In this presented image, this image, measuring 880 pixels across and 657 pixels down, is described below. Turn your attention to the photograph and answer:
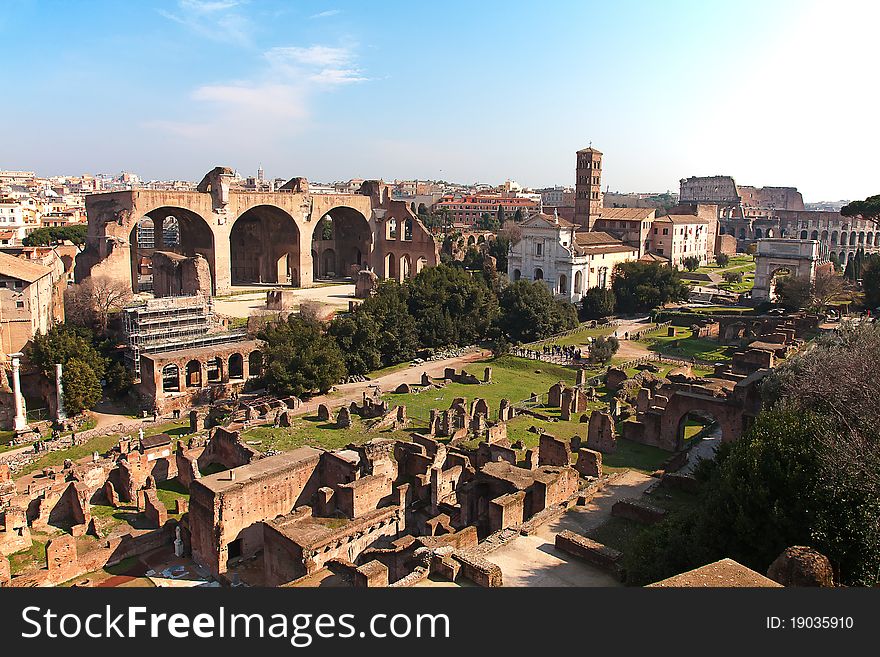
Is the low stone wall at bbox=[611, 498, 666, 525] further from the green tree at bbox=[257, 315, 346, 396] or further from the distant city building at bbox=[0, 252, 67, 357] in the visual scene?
A: the distant city building at bbox=[0, 252, 67, 357]

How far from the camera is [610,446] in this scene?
22594 millimetres

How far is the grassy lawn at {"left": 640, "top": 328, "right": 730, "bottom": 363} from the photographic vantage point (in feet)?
119

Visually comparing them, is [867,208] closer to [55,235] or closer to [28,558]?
[28,558]

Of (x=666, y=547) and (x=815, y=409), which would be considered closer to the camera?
(x=666, y=547)

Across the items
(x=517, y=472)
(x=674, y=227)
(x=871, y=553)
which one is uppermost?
(x=674, y=227)

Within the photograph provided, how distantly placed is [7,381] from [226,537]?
1673 centimetres

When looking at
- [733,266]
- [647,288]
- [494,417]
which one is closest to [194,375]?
[494,417]

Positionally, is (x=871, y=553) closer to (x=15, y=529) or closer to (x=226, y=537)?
(x=226, y=537)

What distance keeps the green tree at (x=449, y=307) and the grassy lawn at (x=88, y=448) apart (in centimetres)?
1457

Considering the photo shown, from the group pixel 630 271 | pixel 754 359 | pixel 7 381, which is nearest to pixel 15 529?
→ pixel 7 381

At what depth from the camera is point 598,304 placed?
154ft

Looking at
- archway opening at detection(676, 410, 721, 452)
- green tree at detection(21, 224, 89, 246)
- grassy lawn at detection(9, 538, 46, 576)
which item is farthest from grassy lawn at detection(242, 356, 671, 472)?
green tree at detection(21, 224, 89, 246)

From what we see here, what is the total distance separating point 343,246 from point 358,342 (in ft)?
105

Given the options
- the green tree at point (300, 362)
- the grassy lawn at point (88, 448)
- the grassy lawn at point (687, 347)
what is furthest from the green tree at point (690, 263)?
the grassy lawn at point (88, 448)
